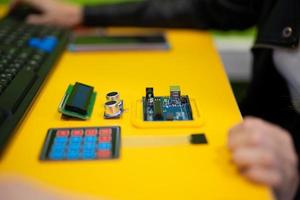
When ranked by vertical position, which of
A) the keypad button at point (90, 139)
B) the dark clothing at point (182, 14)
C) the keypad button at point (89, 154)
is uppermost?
the dark clothing at point (182, 14)

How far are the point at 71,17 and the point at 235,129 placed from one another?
27.1 inches

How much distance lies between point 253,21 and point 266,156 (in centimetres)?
66

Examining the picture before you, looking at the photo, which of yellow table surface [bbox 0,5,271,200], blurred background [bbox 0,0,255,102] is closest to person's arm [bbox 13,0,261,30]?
yellow table surface [bbox 0,5,271,200]

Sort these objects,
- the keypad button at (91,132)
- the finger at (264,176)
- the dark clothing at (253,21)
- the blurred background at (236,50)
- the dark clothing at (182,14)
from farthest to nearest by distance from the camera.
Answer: the blurred background at (236,50), the dark clothing at (182,14), the dark clothing at (253,21), the keypad button at (91,132), the finger at (264,176)

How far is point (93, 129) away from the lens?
1.91 feet

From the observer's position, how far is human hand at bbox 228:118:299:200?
0.47 metres

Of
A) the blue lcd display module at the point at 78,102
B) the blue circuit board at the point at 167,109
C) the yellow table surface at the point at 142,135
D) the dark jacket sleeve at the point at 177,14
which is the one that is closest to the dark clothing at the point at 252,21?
the dark jacket sleeve at the point at 177,14

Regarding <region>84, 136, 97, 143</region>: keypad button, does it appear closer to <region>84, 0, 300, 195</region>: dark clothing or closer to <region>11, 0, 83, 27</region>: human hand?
<region>84, 0, 300, 195</region>: dark clothing

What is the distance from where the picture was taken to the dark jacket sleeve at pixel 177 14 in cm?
104

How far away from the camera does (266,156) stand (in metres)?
0.47

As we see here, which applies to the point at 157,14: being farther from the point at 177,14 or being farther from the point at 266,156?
the point at 266,156

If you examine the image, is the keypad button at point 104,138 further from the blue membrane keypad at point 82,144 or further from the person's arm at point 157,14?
the person's arm at point 157,14

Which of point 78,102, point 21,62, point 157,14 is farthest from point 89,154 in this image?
point 157,14

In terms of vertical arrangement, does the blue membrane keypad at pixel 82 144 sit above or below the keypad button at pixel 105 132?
below
